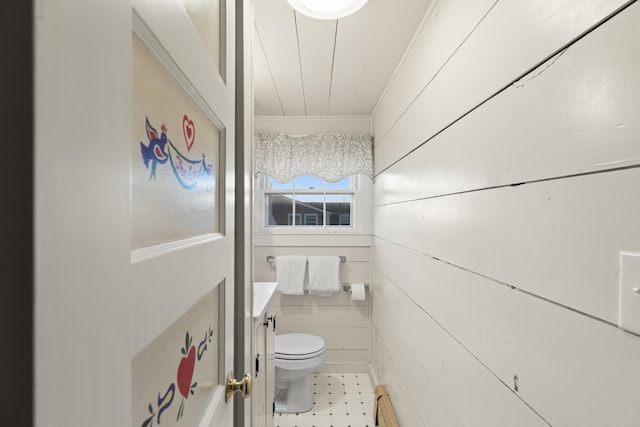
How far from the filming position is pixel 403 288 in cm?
161

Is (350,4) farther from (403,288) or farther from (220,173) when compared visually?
(403,288)

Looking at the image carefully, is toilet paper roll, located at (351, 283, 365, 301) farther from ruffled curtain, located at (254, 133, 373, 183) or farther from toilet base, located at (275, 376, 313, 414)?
ruffled curtain, located at (254, 133, 373, 183)

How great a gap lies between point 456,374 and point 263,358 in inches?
30.4

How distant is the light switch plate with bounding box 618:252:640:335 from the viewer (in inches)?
17.1

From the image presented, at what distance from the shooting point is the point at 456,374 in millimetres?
965

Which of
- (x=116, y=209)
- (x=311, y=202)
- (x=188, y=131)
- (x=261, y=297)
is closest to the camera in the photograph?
(x=116, y=209)

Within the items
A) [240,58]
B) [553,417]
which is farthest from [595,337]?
[240,58]

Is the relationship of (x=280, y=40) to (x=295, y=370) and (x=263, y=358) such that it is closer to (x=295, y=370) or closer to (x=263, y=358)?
(x=263, y=358)

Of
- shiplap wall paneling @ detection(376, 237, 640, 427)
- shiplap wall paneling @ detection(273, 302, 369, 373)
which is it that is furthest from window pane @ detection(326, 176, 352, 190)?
shiplap wall paneling @ detection(376, 237, 640, 427)

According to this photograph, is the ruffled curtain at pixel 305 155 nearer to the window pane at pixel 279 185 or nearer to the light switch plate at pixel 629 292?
the window pane at pixel 279 185

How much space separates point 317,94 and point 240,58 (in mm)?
1381

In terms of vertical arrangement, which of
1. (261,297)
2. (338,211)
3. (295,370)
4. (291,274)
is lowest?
(295,370)

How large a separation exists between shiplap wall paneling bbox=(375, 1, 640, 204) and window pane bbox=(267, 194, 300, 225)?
73.7 inches

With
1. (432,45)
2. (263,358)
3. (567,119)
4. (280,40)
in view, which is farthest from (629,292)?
(280,40)
